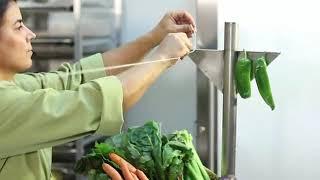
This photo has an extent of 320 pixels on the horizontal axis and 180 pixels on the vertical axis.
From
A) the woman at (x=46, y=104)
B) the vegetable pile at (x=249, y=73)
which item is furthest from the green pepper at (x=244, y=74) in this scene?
the woman at (x=46, y=104)

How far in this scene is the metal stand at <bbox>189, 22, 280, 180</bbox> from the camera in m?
1.26

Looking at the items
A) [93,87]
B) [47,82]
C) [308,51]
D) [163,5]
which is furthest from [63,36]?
[93,87]

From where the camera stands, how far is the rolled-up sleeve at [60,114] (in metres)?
0.98

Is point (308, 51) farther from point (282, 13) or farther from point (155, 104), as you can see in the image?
point (155, 104)

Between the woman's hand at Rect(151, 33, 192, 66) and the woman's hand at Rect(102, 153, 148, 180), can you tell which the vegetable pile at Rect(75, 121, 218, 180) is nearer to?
the woman's hand at Rect(102, 153, 148, 180)

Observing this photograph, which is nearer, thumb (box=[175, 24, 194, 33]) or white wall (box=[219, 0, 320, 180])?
thumb (box=[175, 24, 194, 33])

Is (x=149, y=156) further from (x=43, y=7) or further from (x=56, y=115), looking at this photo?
(x=43, y=7)

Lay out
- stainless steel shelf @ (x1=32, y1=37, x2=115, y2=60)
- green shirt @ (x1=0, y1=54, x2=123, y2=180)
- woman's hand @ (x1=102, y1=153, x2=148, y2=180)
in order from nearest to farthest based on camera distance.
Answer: green shirt @ (x1=0, y1=54, x2=123, y2=180)
woman's hand @ (x1=102, y1=153, x2=148, y2=180)
stainless steel shelf @ (x1=32, y1=37, x2=115, y2=60)

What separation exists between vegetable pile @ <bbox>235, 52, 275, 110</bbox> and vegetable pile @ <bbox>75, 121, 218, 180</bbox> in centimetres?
21

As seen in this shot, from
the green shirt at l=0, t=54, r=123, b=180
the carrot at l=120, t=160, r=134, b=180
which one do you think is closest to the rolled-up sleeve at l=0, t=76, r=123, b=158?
the green shirt at l=0, t=54, r=123, b=180

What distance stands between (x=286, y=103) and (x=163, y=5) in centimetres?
69

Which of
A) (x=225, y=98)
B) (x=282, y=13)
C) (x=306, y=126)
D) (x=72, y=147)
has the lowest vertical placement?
(x=72, y=147)

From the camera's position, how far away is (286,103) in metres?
1.90

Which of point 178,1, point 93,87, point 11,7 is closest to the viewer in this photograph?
point 93,87
